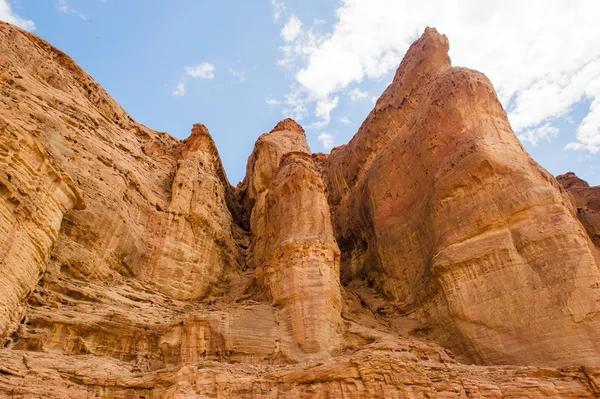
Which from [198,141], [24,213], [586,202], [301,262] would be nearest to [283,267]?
[301,262]

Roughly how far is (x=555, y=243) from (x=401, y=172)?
9678 millimetres

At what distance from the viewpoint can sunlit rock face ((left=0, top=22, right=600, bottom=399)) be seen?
12102 millimetres

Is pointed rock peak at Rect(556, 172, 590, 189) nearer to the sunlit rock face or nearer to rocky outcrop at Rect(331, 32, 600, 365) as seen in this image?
the sunlit rock face

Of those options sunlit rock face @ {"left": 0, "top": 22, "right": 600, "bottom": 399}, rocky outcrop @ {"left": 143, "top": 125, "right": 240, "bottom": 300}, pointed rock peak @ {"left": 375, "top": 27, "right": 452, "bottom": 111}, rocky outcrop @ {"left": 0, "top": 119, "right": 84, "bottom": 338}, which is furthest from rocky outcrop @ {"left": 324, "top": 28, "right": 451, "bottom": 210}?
rocky outcrop @ {"left": 0, "top": 119, "right": 84, "bottom": 338}

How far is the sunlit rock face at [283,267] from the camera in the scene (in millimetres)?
12102

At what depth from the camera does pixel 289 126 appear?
36125 mm

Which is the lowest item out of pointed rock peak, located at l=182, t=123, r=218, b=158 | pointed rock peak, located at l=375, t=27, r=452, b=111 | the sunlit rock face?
the sunlit rock face

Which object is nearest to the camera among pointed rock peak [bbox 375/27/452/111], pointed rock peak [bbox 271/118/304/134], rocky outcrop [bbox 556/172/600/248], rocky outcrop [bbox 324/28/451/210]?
rocky outcrop [bbox 556/172/600/248]

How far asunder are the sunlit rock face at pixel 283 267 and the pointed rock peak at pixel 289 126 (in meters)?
8.79

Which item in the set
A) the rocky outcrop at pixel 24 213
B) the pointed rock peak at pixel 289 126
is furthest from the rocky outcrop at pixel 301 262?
the pointed rock peak at pixel 289 126

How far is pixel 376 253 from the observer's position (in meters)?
23.5

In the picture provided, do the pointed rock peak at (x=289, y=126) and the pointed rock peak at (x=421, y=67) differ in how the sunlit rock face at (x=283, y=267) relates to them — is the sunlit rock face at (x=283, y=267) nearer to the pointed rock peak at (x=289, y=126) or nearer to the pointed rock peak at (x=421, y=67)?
the pointed rock peak at (x=421, y=67)

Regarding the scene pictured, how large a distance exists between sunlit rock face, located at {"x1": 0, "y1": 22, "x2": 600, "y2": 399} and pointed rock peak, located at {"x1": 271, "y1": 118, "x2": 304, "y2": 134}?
28.8 ft

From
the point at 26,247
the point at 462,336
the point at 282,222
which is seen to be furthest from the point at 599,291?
the point at 26,247
